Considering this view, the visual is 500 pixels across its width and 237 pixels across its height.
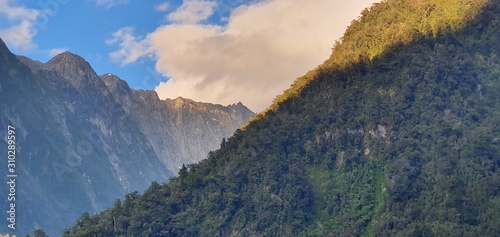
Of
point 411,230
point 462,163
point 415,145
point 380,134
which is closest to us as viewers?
point 411,230

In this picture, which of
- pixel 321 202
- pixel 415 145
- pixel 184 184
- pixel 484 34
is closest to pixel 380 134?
pixel 415 145

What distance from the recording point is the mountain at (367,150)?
9350cm

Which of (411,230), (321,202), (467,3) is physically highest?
(467,3)

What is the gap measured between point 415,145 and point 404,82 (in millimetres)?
13704

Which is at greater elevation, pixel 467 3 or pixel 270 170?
pixel 467 3

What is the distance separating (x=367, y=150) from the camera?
10688 cm

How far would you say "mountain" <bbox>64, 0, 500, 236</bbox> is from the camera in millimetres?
93500

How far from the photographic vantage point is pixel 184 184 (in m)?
113

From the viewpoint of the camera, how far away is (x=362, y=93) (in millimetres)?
114375

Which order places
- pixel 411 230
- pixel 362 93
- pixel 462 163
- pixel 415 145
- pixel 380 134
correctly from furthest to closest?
1. pixel 362 93
2. pixel 380 134
3. pixel 415 145
4. pixel 462 163
5. pixel 411 230

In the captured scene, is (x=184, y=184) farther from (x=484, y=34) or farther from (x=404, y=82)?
(x=484, y=34)

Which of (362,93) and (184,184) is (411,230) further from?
(184,184)

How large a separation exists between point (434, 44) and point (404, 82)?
31.3 feet

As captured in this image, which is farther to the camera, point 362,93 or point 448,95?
point 362,93
